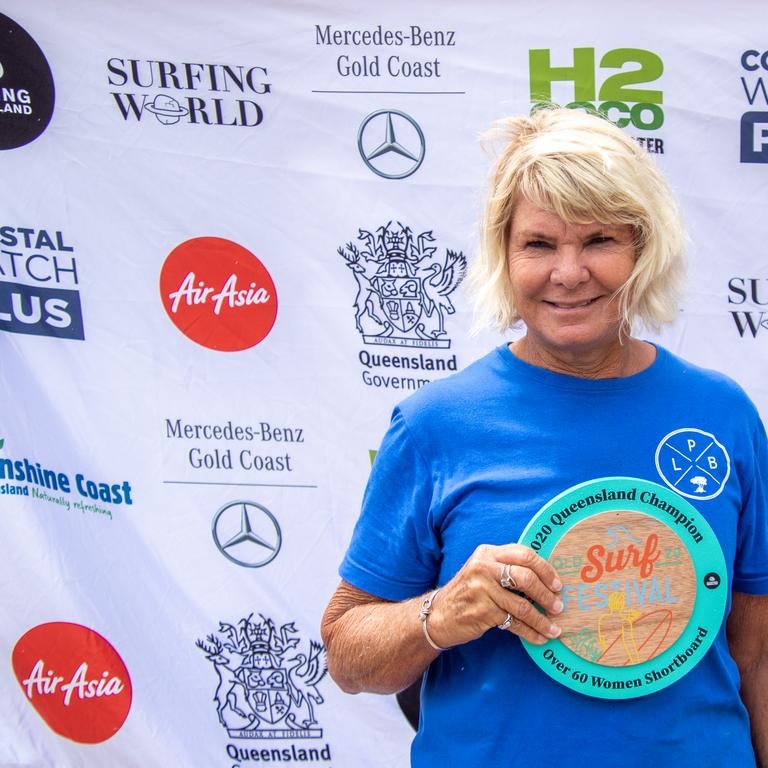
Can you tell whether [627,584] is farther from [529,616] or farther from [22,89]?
[22,89]

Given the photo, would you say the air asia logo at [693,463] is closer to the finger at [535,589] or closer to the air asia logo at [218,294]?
the finger at [535,589]

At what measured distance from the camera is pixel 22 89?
2195mm

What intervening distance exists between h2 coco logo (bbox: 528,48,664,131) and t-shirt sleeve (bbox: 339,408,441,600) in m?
1.18

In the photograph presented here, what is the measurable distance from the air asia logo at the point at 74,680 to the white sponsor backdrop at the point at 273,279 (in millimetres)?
23

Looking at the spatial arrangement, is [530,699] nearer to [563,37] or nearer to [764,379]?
[764,379]

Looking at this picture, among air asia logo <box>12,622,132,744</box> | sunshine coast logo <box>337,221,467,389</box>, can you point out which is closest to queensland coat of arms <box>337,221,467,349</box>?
sunshine coast logo <box>337,221,467,389</box>

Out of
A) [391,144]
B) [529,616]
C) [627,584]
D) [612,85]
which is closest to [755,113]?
[612,85]

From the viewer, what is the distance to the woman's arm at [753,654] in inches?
52.2

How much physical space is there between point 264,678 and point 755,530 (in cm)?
141

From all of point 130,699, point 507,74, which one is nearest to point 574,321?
point 507,74

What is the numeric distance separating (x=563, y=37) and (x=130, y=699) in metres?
1.83

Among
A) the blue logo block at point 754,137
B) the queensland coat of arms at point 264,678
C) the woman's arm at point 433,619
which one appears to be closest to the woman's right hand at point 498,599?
the woman's arm at point 433,619

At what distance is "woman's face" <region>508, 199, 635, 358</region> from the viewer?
1206 millimetres

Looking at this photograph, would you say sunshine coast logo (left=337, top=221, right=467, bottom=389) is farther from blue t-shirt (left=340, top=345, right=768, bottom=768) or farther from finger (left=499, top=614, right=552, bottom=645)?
finger (left=499, top=614, right=552, bottom=645)
